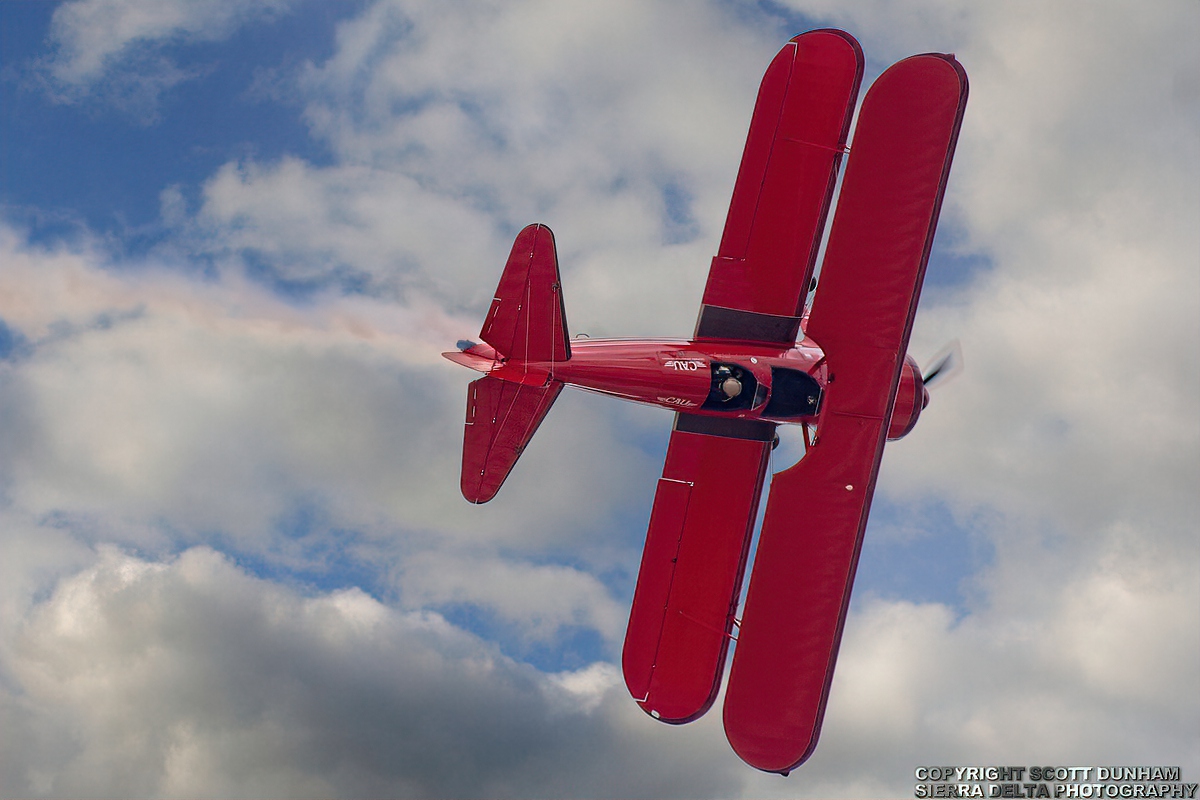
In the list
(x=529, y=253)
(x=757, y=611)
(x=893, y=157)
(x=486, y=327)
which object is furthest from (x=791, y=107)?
(x=757, y=611)

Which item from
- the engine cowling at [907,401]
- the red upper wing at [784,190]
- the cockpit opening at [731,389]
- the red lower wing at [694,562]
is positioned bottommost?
the red lower wing at [694,562]

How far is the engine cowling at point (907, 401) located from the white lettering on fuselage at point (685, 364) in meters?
4.13

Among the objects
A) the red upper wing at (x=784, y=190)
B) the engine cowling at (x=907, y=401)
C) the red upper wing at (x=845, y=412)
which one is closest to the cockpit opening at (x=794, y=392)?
the red upper wing at (x=845, y=412)

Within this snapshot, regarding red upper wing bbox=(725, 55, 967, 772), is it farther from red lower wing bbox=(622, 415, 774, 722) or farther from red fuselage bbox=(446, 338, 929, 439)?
red lower wing bbox=(622, 415, 774, 722)

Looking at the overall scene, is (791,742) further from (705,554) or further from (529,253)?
(529,253)

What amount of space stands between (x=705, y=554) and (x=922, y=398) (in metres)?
5.15

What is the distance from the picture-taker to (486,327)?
1698 cm

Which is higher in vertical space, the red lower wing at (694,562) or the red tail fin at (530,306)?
the red tail fin at (530,306)

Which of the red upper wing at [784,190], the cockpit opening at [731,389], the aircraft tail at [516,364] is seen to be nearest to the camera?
the aircraft tail at [516,364]

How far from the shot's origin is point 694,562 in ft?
63.8

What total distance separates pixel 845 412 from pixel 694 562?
412 centimetres

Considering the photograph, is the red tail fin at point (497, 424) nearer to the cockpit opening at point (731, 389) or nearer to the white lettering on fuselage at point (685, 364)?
the white lettering on fuselage at point (685, 364)

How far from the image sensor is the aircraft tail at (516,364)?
16.8 meters

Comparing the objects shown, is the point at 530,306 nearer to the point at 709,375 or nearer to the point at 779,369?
the point at 709,375
